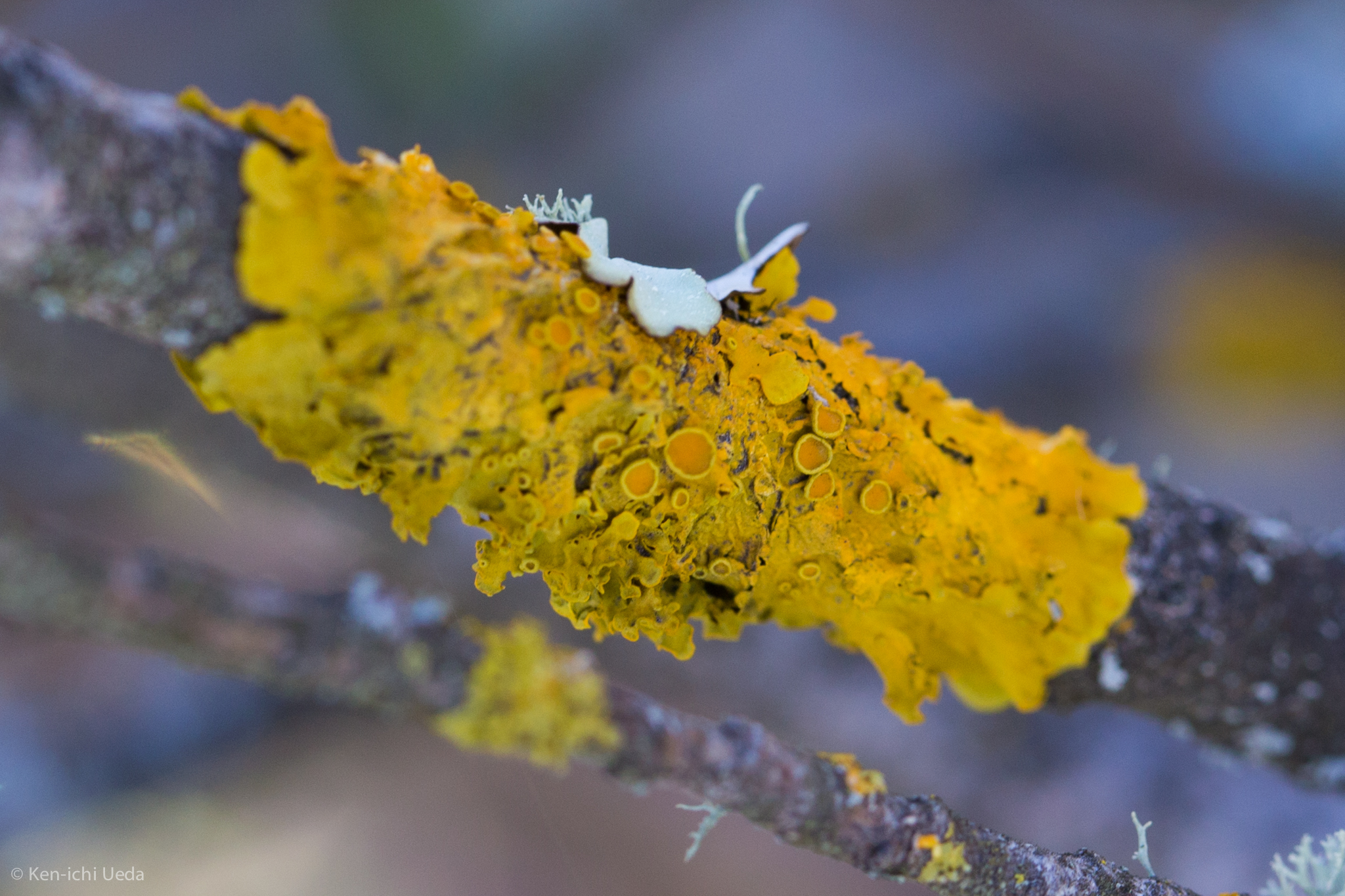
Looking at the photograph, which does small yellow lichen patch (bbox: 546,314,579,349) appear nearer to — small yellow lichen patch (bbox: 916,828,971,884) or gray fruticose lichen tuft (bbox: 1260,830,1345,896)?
small yellow lichen patch (bbox: 916,828,971,884)

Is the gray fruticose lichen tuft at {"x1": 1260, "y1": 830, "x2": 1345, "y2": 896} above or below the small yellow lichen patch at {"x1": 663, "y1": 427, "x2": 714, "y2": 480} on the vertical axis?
below

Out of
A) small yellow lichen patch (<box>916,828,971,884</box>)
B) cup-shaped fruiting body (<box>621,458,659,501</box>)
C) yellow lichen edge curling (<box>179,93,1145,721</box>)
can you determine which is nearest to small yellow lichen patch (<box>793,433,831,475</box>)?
yellow lichen edge curling (<box>179,93,1145,721</box>)

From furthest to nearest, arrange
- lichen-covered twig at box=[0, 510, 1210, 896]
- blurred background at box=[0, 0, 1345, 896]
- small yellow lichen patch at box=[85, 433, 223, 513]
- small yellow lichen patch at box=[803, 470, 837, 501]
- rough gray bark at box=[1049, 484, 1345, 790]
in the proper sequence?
blurred background at box=[0, 0, 1345, 896] < rough gray bark at box=[1049, 484, 1345, 790] < small yellow lichen patch at box=[85, 433, 223, 513] < small yellow lichen patch at box=[803, 470, 837, 501] < lichen-covered twig at box=[0, 510, 1210, 896]

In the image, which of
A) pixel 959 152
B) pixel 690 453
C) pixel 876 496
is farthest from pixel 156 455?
pixel 959 152

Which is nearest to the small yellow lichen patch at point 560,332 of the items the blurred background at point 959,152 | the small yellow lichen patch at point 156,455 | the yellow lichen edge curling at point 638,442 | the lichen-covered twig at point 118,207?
the yellow lichen edge curling at point 638,442

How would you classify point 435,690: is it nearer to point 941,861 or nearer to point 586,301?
point 586,301

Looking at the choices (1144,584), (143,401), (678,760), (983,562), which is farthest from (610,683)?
(143,401)

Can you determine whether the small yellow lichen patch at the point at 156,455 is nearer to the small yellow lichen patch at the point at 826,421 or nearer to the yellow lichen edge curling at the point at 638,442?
the yellow lichen edge curling at the point at 638,442
